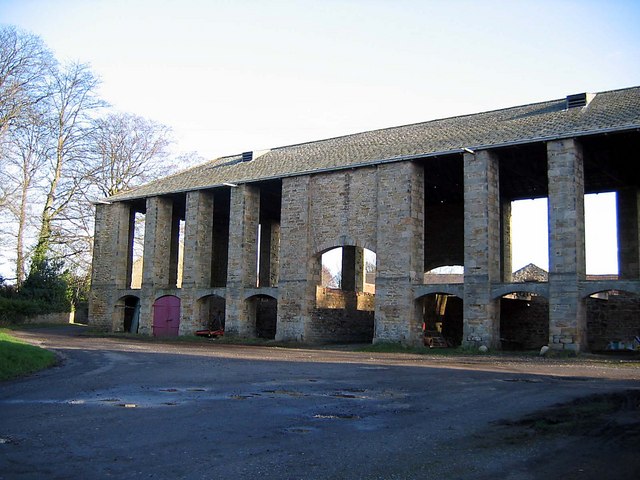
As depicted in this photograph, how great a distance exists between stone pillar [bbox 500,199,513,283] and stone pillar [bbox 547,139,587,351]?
870cm

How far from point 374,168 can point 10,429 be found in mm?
21927

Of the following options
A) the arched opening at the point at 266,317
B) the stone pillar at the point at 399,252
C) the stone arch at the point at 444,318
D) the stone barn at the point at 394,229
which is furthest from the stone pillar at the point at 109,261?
the stone arch at the point at 444,318

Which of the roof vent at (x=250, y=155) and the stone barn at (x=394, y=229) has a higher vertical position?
the roof vent at (x=250, y=155)

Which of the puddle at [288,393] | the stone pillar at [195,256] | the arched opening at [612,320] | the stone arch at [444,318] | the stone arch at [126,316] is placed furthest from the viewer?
the stone arch at [126,316]

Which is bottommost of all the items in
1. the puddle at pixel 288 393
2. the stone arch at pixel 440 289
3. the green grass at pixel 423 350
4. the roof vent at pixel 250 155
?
the green grass at pixel 423 350

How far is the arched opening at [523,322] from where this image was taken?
30266mm

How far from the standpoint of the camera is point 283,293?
96.7 feet

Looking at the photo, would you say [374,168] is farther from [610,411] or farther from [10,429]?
[10,429]

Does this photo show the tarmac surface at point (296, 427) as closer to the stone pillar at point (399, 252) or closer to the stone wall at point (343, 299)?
the stone pillar at point (399, 252)

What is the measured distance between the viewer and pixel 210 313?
37.6 meters

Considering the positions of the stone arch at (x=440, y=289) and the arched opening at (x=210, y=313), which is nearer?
the stone arch at (x=440, y=289)

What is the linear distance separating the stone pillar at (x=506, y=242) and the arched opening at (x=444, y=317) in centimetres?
281

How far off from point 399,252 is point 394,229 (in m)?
1.03

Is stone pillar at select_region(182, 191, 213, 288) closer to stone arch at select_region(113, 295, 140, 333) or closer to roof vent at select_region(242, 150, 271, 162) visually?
roof vent at select_region(242, 150, 271, 162)
